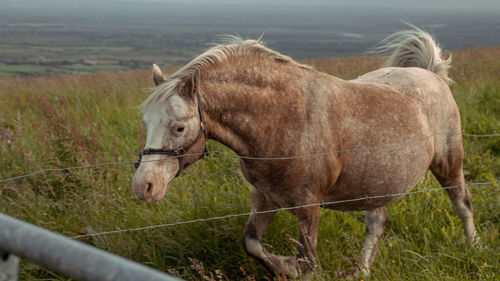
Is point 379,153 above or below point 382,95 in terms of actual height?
below

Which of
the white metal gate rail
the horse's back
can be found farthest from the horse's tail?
the white metal gate rail

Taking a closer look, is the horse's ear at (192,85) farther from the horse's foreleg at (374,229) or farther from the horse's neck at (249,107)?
the horse's foreleg at (374,229)

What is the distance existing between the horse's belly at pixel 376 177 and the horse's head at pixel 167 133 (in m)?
1.15

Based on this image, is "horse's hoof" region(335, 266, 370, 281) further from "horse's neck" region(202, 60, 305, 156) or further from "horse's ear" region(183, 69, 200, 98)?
"horse's ear" region(183, 69, 200, 98)

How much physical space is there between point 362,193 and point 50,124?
13.6ft

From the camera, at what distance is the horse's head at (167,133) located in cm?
260

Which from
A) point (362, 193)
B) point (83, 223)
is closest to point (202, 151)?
point (362, 193)

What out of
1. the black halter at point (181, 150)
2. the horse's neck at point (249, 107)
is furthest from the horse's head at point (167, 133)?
the horse's neck at point (249, 107)

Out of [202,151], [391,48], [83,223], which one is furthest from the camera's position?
[391,48]

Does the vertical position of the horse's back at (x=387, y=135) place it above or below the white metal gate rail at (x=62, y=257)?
below

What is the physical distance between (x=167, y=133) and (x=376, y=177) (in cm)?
159

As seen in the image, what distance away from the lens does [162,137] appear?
263 centimetres

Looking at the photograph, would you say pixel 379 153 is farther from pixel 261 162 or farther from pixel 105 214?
pixel 105 214

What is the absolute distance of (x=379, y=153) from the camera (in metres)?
3.28
